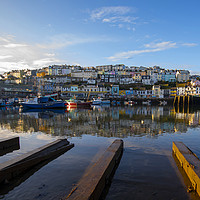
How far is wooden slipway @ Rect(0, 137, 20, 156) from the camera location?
9.36 m

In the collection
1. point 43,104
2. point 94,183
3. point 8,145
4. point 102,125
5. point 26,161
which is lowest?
point 102,125

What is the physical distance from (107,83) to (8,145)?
14312 centimetres

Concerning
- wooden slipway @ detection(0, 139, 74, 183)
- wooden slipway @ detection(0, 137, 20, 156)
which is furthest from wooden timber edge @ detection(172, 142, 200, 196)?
wooden slipway @ detection(0, 137, 20, 156)

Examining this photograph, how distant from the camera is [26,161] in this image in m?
6.57

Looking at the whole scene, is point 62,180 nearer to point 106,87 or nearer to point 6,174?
point 6,174

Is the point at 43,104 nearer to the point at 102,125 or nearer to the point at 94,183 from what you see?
the point at 102,125

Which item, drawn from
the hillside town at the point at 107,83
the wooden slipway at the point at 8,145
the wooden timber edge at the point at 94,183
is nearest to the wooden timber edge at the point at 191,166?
the wooden timber edge at the point at 94,183

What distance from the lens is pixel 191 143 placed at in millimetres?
11031

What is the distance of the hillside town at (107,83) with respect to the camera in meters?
117

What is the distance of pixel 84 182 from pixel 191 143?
29.3ft

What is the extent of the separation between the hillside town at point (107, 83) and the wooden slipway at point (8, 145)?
7429 centimetres

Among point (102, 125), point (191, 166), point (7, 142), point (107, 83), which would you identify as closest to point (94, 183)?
point (191, 166)

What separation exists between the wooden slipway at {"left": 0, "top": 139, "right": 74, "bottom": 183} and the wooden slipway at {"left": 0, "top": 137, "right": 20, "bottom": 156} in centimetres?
274

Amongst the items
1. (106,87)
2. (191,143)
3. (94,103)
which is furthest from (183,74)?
(191,143)
